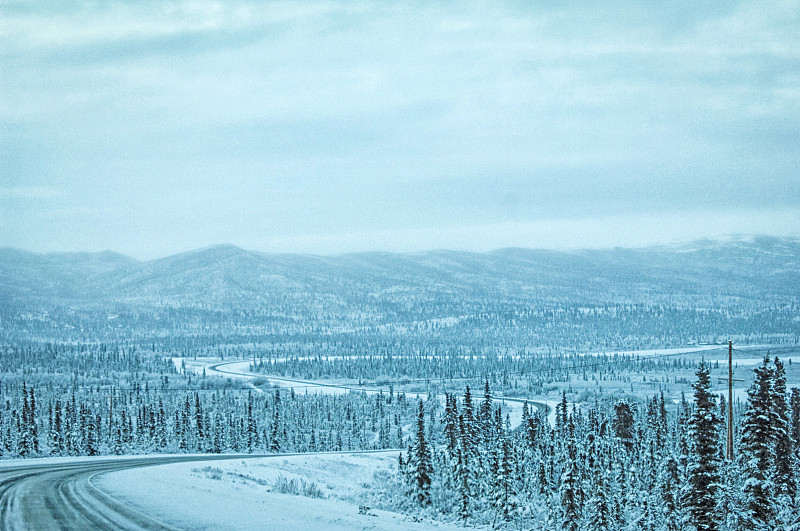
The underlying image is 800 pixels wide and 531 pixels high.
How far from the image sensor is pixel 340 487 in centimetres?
5553

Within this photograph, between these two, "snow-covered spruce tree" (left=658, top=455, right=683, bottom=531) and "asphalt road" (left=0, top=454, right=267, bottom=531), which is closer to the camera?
"asphalt road" (left=0, top=454, right=267, bottom=531)

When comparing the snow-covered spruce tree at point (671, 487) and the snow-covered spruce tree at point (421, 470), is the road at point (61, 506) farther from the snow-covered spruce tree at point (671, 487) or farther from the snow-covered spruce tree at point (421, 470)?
the snow-covered spruce tree at point (671, 487)

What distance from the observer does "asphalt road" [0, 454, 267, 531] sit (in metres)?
19.9

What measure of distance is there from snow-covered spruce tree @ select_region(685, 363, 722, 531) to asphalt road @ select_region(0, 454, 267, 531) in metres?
21.9

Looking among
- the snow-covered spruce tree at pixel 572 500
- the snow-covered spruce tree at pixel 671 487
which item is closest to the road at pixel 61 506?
the snow-covered spruce tree at pixel 572 500

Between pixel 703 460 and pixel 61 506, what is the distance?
25750 mm

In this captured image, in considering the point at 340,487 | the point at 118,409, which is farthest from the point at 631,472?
the point at 118,409

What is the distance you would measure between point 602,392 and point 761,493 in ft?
526

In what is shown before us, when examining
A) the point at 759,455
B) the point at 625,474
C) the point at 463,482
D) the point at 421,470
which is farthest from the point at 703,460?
the point at 421,470

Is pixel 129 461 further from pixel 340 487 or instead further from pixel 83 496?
pixel 83 496

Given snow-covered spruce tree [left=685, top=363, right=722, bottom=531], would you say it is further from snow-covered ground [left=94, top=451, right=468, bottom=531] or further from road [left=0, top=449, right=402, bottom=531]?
road [left=0, top=449, right=402, bottom=531]

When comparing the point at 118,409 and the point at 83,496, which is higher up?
the point at 83,496

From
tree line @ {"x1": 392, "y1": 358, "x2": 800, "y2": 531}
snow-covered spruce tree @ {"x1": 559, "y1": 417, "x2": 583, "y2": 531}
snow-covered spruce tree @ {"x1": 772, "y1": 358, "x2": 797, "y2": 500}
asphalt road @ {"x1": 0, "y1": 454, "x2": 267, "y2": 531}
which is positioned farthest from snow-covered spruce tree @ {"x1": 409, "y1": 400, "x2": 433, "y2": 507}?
snow-covered spruce tree @ {"x1": 772, "y1": 358, "x2": 797, "y2": 500}

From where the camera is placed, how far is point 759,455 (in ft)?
103
